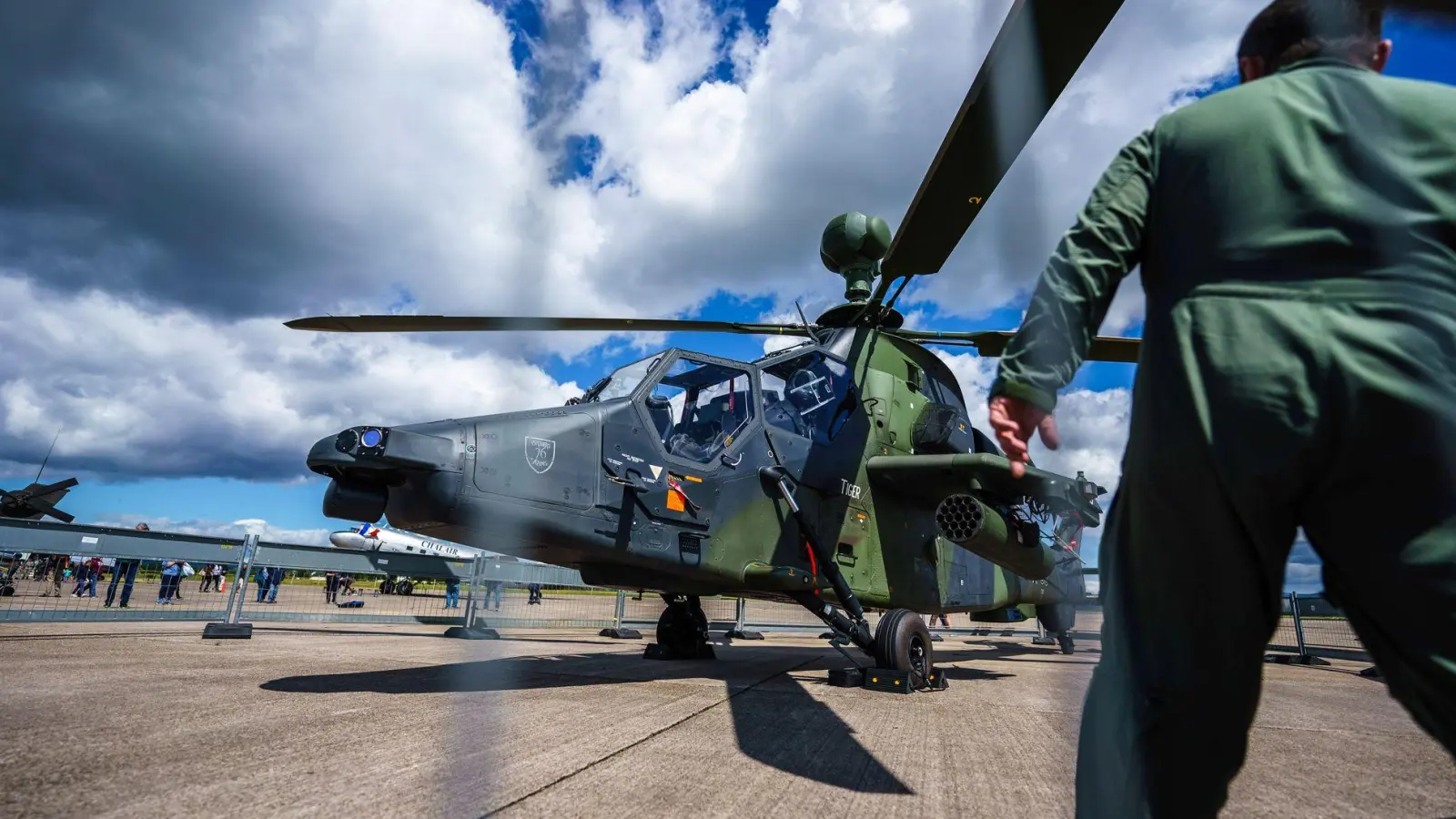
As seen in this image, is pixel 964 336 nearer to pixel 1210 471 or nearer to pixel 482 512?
pixel 482 512

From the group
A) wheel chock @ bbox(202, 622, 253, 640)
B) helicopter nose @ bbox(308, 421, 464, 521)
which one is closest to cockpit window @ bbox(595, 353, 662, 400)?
helicopter nose @ bbox(308, 421, 464, 521)

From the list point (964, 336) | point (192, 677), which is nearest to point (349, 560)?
point (192, 677)

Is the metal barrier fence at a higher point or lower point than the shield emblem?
lower

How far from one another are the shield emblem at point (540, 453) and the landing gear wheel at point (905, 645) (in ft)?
9.28

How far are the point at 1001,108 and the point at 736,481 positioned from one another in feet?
10.0

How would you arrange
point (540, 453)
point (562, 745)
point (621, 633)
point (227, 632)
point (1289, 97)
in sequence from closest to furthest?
point (1289, 97) → point (562, 745) → point (540, 453) → point (227, 632) → point (621, 633)

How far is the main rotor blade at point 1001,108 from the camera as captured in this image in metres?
2.92

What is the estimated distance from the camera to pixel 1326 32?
1.37 meters

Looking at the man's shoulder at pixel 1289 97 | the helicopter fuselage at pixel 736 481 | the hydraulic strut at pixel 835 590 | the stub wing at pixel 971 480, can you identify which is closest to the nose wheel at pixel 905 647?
the hydraulic strut at pixel 835 590

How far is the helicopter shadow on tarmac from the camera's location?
2.59 metres

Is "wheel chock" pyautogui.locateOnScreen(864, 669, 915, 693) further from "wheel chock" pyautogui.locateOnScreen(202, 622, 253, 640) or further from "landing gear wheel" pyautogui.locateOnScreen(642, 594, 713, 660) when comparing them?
"wheel chock" pyautogui.locateOnScreen(202, 622, 253, 640)

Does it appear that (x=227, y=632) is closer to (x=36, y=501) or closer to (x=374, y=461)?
(x=374, y=461)

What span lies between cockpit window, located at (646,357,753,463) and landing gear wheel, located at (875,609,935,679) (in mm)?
1877

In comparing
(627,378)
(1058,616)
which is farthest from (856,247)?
(1058,616)
